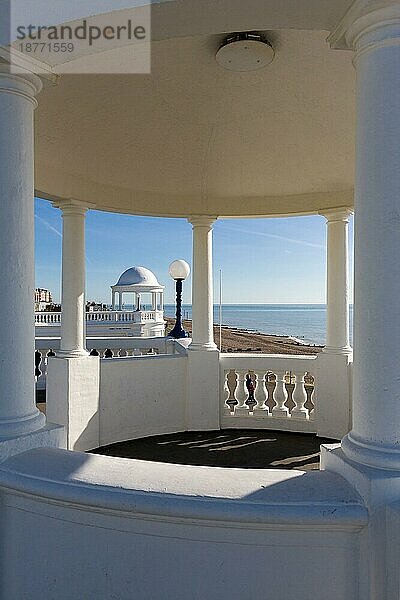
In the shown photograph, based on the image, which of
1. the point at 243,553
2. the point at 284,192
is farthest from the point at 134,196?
the point at 243,553

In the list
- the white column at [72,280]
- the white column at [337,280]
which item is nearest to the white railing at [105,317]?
the white column at [72,280]

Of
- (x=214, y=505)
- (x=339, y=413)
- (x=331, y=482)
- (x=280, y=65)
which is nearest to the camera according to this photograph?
(x=214, y=505)

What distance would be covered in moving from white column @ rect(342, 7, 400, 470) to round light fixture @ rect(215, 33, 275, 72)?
1877 millimetres

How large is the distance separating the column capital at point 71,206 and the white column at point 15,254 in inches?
199

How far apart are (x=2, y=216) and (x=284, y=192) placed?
272 inches

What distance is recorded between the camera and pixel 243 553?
3.11 metres

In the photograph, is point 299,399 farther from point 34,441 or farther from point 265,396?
point 34,441

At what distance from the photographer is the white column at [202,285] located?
1027cm

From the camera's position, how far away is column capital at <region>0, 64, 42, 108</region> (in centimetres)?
382

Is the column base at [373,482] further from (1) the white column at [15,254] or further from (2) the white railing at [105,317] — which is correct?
(2) the white railing at [105,317]

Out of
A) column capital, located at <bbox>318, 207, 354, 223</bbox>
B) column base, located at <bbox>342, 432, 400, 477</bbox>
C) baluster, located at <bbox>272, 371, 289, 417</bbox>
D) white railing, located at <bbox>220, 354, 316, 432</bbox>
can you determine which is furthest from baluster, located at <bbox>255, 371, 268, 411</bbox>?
column base, located at <bbox>342, 432, 400, 477</bbox>

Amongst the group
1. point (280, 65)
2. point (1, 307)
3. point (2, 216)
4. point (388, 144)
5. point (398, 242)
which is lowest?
point (1, 307)

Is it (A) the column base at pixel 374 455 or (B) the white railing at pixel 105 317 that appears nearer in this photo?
(A) the column base at pixel 374 455

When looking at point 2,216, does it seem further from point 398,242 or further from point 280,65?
point 280,65
